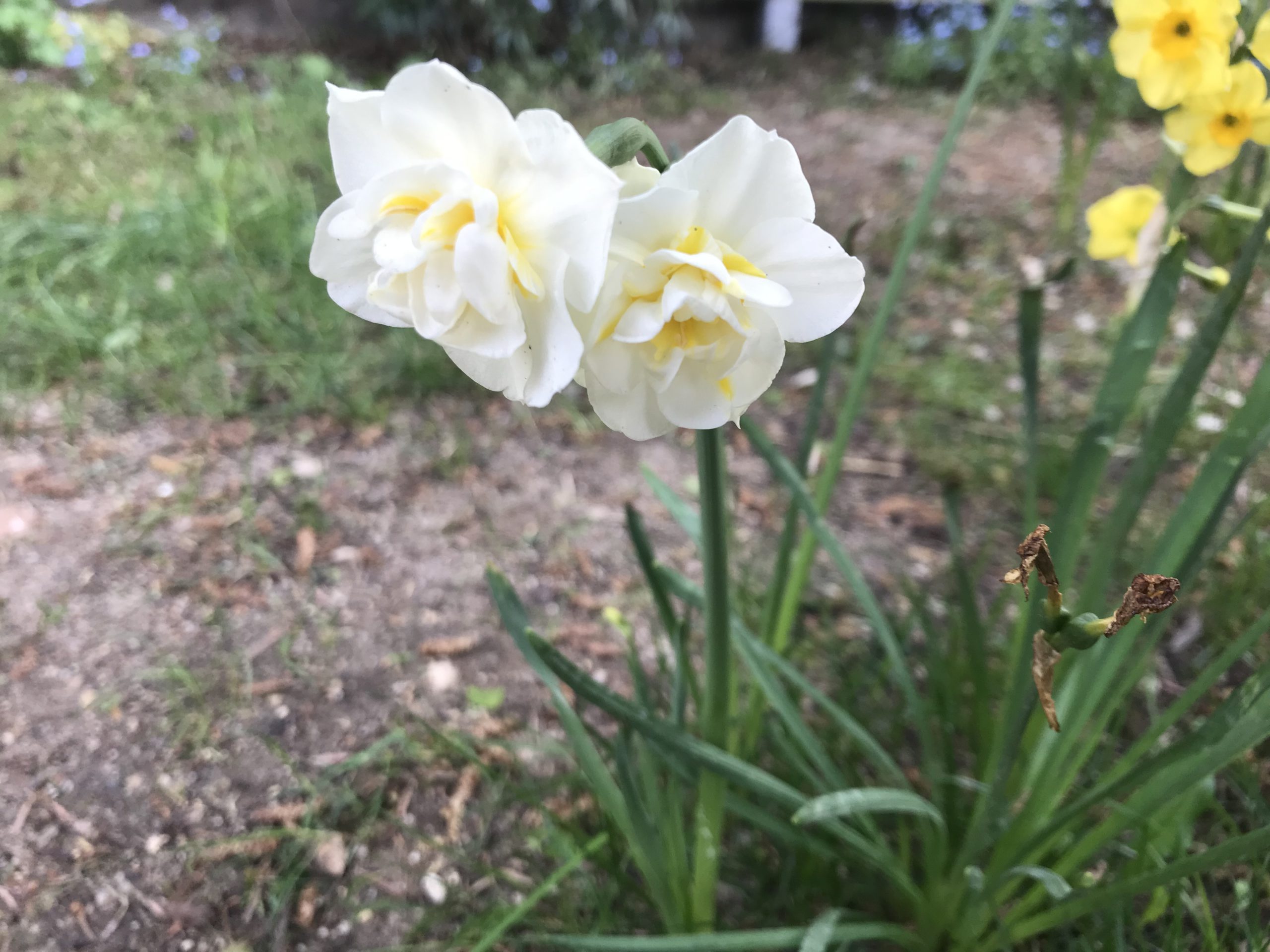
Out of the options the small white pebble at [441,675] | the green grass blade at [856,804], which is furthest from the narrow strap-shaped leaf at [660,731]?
the small white pebble at [441,675]

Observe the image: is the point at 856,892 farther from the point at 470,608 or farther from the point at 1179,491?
the point at 1179,491

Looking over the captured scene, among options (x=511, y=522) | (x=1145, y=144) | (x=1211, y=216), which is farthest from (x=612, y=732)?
(x=1145, y=144)

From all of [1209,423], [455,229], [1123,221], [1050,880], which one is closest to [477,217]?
[455,229]

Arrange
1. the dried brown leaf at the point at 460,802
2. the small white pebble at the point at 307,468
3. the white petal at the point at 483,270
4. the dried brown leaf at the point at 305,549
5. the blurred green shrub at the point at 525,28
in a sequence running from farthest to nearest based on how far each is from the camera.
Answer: the blurred green shrub at the point at 525,28
the small white pebble at the point at 307,468
the dried brown leaf at the point at 305,549
the dried brown leaf at the point at 460,802
the white petal at the point at 483,270

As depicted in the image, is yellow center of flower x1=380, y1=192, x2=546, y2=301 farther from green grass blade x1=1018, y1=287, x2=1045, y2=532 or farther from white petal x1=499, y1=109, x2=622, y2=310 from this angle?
green grass blade x1=1018, y1=287, x2=1045, y2=532

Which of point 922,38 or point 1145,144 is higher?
point 922,38

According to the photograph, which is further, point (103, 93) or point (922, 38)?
point (922, 38)

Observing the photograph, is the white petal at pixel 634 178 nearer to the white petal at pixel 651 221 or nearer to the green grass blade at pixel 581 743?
the white petal at pixel 651 221

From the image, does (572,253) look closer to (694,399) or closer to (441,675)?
(694,399)
